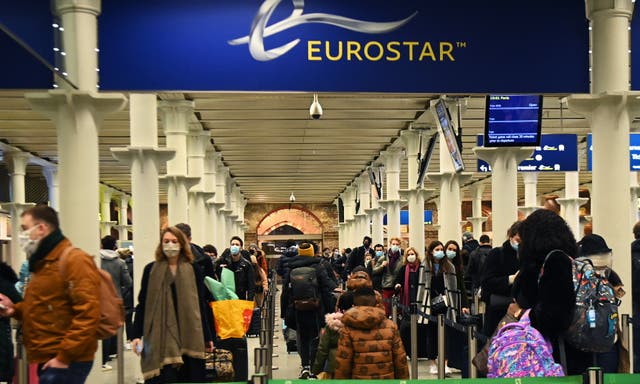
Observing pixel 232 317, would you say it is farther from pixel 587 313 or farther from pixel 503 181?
pixel 503 181

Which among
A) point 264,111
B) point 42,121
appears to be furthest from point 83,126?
point 42,121

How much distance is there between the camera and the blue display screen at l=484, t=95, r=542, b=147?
46.4ft

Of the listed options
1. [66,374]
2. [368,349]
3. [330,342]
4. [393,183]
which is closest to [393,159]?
[393,183]

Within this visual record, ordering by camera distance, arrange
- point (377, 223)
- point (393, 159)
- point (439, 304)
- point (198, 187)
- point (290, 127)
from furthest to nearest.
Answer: point (377, 223) → point (393, 159) → point (290, 127) → point (198, 187) → point (439, 304)

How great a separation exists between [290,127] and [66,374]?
21.6m

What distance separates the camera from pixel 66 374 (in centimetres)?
501

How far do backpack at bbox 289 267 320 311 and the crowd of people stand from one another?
14mm

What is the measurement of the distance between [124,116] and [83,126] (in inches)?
595

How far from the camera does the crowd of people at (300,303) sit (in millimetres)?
5090

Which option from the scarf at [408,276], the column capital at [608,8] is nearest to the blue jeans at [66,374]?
Answer: the column capital at [608,8]

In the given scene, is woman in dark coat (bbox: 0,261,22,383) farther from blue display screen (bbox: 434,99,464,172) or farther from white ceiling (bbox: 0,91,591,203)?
blue display screen (bbox: 434,99,464,172)

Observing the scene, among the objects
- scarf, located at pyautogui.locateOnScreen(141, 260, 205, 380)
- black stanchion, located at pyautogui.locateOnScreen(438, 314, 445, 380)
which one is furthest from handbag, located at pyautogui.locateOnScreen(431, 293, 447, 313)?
scarf, located at pyautogui.locateOnScreen(141, 260, 205, 380)

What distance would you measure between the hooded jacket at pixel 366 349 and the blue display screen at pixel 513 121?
27.1 feet

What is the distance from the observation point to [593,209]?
1059 cm
